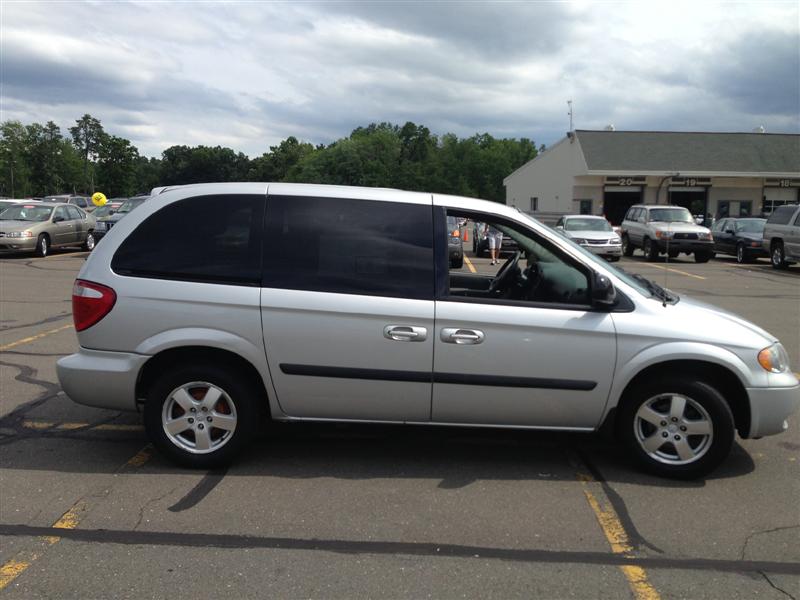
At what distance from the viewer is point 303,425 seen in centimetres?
548

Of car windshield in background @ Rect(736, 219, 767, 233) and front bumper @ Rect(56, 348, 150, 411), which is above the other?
car windshield in background @ Rect(736, 219, 767, 233)

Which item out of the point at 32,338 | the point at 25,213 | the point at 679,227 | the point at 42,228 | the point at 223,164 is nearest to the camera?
the point at 32,338

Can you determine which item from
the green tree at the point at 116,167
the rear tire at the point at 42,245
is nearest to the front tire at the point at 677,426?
the rear tire at the point at 42,245

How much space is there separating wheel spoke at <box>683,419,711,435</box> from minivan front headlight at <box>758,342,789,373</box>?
0.52m

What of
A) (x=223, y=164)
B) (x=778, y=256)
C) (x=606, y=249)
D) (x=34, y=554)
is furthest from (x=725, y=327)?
(x=223, y=164)

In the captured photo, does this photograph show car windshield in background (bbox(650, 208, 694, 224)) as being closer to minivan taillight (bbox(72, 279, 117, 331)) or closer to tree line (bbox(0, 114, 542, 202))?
minivan taillight (bbox(72, 279, 117, 331))

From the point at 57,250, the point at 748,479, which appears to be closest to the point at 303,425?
the point at 748,479

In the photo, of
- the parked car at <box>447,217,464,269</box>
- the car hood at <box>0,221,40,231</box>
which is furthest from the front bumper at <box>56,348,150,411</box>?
the car hood at <box>0,221,40,231</box>

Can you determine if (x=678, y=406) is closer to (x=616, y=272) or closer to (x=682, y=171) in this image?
(x=616, y=272)

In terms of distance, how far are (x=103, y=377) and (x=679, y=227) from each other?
21.2 metres

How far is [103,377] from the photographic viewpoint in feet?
14.7

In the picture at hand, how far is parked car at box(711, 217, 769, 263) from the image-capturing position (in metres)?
22.6

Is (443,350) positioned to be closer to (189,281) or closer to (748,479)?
(189,281)

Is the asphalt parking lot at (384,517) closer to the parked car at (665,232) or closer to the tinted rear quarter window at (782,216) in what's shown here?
the tinted rear quarter window at (782,216)
